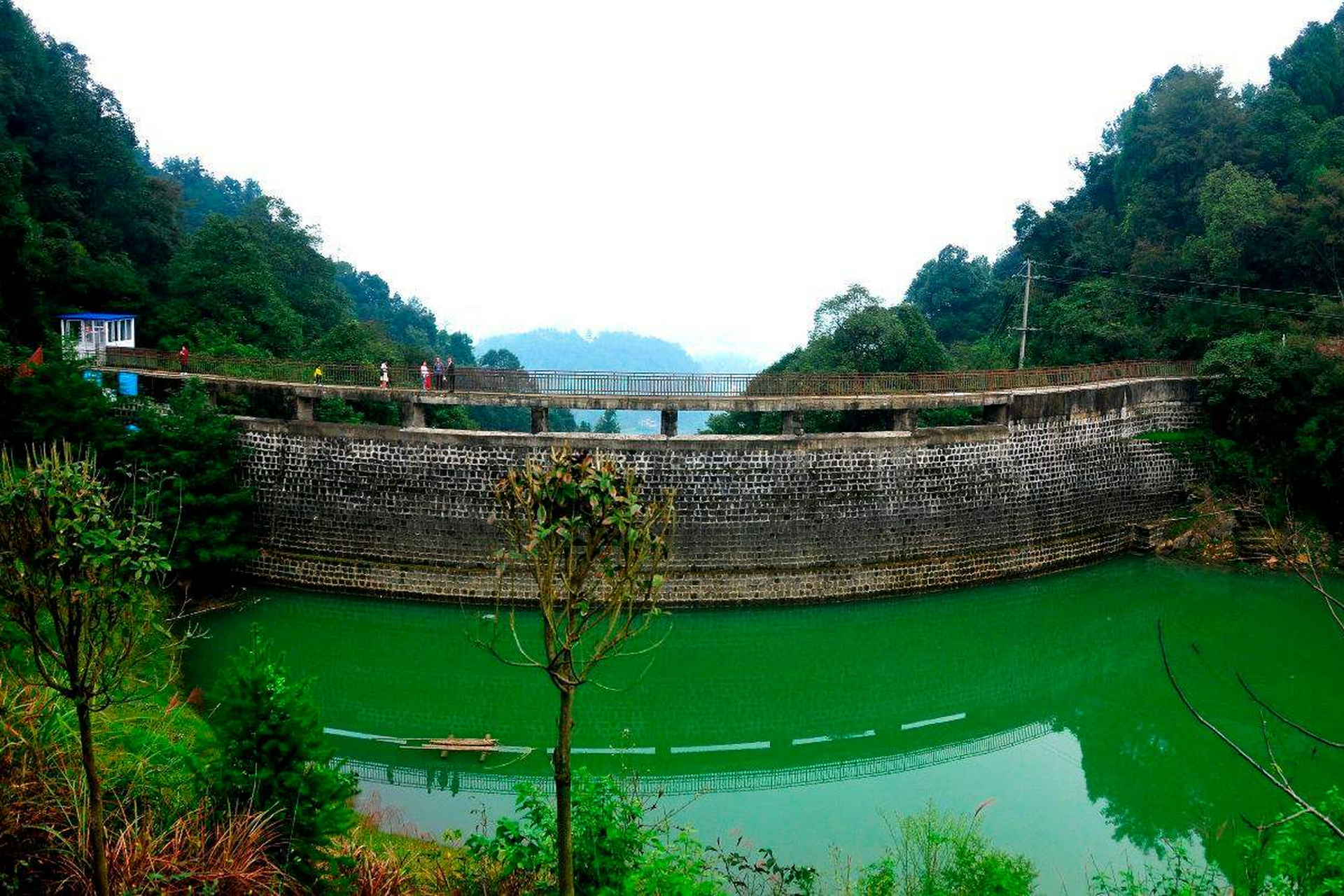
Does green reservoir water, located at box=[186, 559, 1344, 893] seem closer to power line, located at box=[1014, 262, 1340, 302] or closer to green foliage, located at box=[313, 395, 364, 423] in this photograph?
green foliage, located at box=[313, 395, 364, 423]

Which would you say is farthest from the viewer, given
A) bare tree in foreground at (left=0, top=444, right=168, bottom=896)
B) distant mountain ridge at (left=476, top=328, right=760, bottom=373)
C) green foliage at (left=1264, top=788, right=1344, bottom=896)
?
distant mountain ridge at (left=476, top=328, right=760, bottom=373)

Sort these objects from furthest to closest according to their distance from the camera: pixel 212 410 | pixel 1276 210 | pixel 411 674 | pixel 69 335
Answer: pixel 1276 210 < pixel 69 335 < pixel 212 410 < pixel 411 674

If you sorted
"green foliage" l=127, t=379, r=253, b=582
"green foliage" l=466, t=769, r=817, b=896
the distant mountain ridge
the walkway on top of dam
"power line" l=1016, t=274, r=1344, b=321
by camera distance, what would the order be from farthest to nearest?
the distant mountain ridge
"power line" l=1016, t=274, r=1344, b=321
the walkway on top of dam
"green foliage" l=127, t=379, r=253, b=582
"green foliage" l=466, t=769, r=817, b=896

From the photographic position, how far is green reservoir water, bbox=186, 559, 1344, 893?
965 centimetres

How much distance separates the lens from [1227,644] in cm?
1391

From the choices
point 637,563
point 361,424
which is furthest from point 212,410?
point 637,563

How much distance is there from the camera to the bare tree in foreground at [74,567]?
14.4ft

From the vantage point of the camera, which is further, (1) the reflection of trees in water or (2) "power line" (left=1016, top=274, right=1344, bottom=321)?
(2) "power line" (left=1016, top=274, right=1344, bottom=321)

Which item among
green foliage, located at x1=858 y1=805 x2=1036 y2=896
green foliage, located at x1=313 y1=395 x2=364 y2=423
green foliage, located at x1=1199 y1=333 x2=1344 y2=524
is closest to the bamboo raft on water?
green foliage, located at x1=858 y1=805 x2=1036 y2=896

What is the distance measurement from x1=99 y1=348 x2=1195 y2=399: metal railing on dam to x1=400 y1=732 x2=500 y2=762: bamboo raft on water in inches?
221

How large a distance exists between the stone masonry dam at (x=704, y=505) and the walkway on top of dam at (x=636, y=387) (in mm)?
228

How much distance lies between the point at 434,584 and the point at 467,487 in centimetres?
162

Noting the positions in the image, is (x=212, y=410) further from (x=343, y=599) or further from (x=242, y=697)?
(x=242, y=697)

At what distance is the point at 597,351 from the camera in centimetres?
12988
